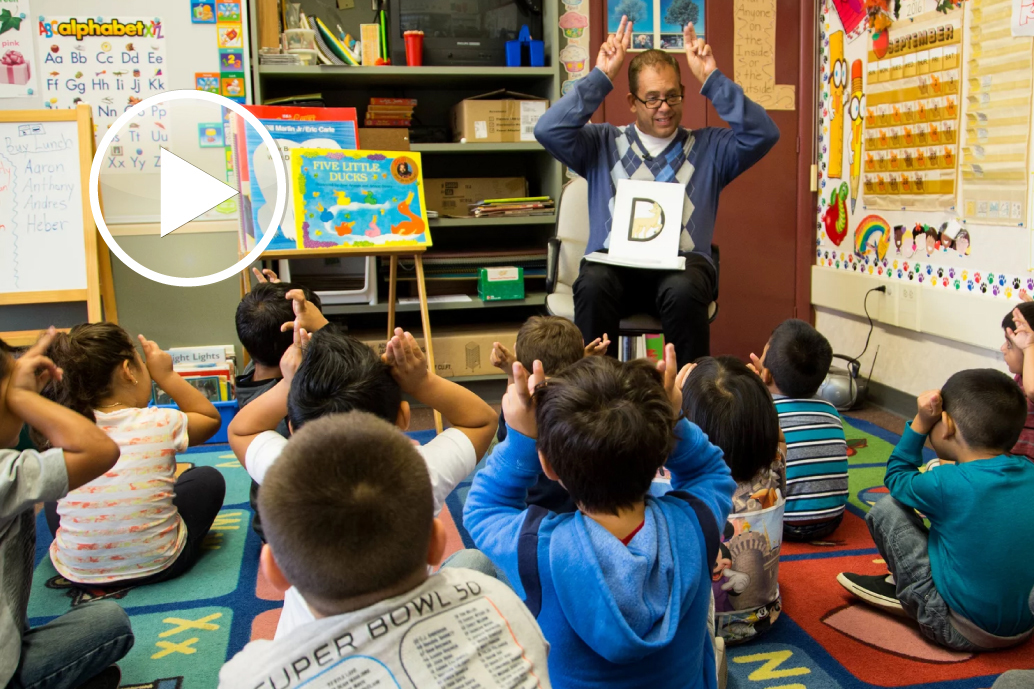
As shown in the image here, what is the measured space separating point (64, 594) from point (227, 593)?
14.7 inches

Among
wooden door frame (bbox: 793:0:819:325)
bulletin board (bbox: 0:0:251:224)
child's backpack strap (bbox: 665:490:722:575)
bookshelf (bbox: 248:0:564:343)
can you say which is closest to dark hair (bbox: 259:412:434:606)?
child's backpack strap (bbox: 665:490:722:575)

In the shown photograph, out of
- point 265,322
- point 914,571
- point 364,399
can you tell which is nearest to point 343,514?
point 364,399

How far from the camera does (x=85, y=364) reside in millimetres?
1800

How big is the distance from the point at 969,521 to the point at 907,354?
6.53ft

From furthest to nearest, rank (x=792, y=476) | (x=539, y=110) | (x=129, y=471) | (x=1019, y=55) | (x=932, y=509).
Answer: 1. (x=539, y=110)
2. (x=1019, y=55)
3. (x=792, y=476)
4. (x=129, y=471)
5. (x=932, y=509)

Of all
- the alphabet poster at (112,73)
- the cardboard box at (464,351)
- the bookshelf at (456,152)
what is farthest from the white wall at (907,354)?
the alphabet poster at (112,73)

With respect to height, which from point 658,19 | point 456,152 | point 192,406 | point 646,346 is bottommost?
point 646,346

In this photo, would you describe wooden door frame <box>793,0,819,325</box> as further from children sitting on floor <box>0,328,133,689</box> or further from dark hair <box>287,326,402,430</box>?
children sitting on floor <box>0,328,133,689</box>

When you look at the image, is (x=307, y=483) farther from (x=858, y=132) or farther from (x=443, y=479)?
(x=858, y=132)

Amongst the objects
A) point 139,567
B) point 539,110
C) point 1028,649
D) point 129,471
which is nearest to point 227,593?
point 139,567

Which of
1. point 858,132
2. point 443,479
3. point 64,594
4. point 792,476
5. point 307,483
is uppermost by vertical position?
point 858,132

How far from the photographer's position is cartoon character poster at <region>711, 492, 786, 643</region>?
1.57m

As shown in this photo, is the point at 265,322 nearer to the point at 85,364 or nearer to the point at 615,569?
the point at 85,364

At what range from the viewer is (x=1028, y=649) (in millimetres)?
1599
